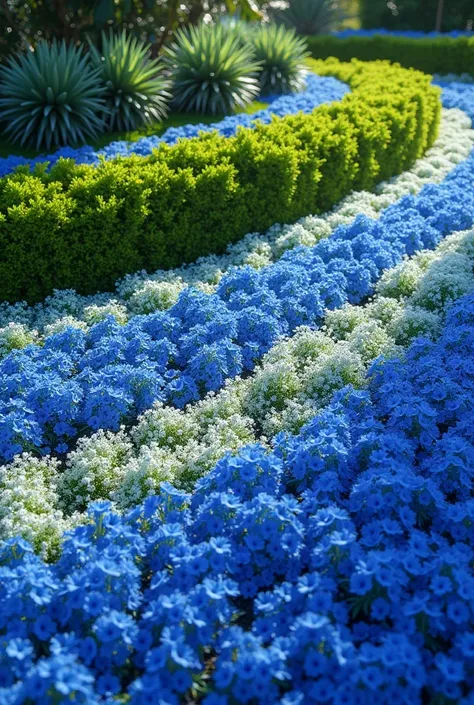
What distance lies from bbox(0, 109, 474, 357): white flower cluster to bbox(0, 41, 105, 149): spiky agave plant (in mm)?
3594

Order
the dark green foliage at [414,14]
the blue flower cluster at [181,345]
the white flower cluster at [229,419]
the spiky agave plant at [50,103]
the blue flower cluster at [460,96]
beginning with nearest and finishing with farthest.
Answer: the white flower cluster at [229,419] < the blue flower cluster at [181,345] < the spiky agave plant at [50,103] < the blue flower cluster at [460,96] < the dark green foliage at [414,14]

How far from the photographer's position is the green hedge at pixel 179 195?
6.59m

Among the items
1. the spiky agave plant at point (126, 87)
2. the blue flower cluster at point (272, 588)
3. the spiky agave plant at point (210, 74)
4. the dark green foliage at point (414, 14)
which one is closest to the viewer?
the blue flower cluster at point (272, 588)

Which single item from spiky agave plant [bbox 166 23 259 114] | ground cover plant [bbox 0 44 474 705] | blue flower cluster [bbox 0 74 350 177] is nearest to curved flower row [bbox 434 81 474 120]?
blue flower cluster [bbox 0 74 350 177]

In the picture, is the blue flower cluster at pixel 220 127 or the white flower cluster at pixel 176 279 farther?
the blue flower cluster at pixel 220 127

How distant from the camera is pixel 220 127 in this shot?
10234mm

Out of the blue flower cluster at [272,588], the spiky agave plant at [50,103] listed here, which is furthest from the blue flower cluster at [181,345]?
the spiky agave plant at [50,103]

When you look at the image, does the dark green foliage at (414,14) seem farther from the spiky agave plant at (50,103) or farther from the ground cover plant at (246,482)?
the ground cover plant at (246,482)

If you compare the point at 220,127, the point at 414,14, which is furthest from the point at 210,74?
the point at 414,14

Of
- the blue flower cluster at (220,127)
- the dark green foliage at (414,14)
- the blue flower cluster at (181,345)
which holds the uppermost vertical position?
the dark green foliage at (414,14)

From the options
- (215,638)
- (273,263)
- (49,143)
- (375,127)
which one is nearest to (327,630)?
(215,638)

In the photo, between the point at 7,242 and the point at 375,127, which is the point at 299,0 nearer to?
the point at 375,127

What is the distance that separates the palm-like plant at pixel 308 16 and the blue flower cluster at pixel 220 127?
1059 centimetres

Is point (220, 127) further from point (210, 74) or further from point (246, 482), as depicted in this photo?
point (246, 482)
